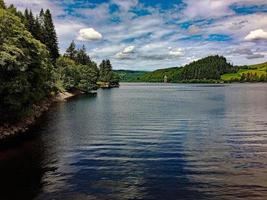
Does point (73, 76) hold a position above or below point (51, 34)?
below

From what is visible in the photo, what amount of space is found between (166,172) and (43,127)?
29084 millimetres

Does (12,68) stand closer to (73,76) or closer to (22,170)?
(22,170)

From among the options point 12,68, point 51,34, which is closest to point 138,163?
point 12,68

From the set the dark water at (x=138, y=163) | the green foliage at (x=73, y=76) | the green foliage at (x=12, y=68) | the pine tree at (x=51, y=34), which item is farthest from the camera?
the pine tree at (x=51, y=34)

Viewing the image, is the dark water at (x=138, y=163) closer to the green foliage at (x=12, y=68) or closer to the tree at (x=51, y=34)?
the green foliage at (x=12, y=68)

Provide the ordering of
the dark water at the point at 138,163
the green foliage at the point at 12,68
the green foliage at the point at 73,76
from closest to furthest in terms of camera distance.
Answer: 1. the dark water at the point at 138,163
2. the green foliage at the point at 12,68
3. the green foliage at the point at 73,76

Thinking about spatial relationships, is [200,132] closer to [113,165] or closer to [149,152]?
[149,152]

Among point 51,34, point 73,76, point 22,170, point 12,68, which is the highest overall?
point 51,34

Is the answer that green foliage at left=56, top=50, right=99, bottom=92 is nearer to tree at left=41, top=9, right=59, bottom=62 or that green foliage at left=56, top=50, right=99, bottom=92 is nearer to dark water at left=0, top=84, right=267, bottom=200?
tree at left=41, top=9, right=59, bottom=62

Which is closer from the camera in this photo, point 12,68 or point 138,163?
point 138,163

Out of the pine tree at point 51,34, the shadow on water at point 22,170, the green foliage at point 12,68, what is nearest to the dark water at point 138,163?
the shadow on water at point 22,170

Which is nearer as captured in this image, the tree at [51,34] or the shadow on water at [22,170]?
the shadow on water at [22,170]

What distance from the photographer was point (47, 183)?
25.8 meters

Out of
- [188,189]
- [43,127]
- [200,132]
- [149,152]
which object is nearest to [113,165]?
[149,152]
